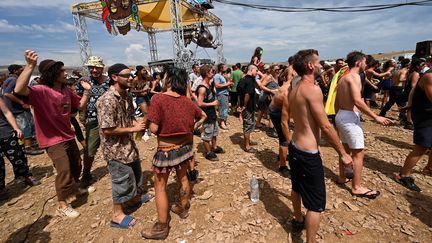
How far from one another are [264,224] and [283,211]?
0.40 meters

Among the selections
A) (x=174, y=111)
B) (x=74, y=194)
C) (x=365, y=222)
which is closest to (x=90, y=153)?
(x=74, y=194)

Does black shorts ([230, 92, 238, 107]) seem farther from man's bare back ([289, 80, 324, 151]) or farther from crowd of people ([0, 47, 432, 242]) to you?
man's bare back ([289, 80, 324, 151])

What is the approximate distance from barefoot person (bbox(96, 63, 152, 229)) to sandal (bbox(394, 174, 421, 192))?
4128mm

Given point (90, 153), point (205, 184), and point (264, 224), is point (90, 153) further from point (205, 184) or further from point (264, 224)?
point (264, 224)

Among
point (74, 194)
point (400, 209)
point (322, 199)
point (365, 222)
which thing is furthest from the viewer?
point (74, 194)

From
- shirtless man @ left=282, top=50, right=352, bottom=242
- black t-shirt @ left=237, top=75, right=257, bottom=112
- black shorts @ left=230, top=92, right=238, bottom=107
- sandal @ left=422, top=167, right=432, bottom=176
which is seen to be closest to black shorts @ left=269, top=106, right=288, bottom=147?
black t-shirt @ left=237, top=75, right=257, bottom=112

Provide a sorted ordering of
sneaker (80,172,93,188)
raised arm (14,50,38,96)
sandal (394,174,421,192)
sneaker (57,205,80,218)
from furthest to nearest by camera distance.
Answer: sneaker (80,172,93,188) → sandal (394,174,421,192) → sneaker (57,205,80,218) → raised arm (14,50,38,96)

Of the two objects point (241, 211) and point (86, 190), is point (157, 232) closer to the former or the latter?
point (241, 211)

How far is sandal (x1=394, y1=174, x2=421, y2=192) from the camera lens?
Result: 357cm

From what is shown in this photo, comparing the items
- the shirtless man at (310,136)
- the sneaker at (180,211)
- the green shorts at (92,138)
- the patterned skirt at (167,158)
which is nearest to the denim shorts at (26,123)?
the green shorts at (92,138)

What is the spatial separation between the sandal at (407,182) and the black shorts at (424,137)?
61 cm

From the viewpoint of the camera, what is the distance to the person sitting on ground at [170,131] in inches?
100.0

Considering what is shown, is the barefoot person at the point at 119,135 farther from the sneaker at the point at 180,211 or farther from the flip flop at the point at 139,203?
the sneaker at the point at 180,211

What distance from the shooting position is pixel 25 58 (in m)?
2.38
